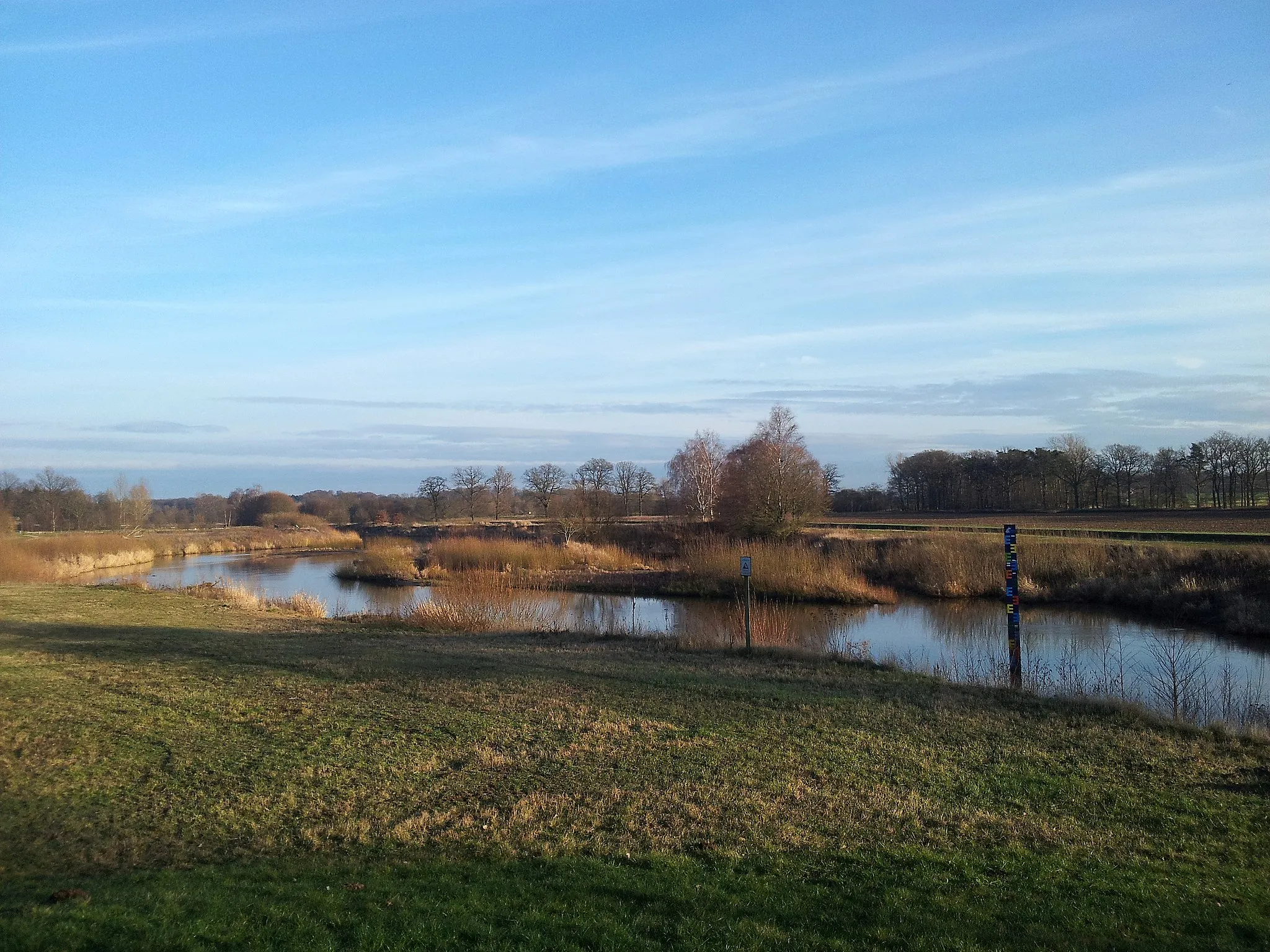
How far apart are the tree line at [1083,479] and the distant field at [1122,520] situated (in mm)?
5447

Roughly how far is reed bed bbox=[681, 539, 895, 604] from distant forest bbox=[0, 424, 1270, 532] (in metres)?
7.35

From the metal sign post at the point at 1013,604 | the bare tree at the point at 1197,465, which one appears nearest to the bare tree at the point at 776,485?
the metal sign post at the point at 1013,604

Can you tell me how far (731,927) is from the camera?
4.40 m

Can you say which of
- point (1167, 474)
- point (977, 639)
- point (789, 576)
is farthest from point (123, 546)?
point (1167, 474)

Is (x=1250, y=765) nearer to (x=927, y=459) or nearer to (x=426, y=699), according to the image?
(x=426, y=699)

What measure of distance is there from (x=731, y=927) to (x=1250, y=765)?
6111mm

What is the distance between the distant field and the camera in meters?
37.1

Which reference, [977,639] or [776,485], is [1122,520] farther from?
[977,639]

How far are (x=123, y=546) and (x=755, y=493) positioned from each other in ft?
112

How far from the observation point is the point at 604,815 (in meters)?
6.24

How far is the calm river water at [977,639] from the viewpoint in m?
12.8

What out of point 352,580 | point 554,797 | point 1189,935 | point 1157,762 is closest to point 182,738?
point 554,797

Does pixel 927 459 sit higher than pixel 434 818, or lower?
higher

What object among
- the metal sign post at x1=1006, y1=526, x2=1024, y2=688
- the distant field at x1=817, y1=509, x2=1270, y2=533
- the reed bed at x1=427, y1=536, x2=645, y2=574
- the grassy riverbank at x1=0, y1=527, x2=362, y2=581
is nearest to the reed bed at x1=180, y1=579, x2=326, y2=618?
the grassy riverbank at x1=0, y1=527, x2=362, y2=581
